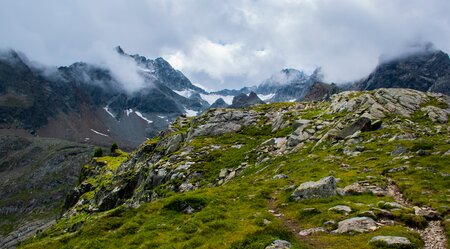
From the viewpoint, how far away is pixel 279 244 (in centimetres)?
2102

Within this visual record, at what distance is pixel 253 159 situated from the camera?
57594 mm

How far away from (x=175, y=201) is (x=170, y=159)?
109 ft

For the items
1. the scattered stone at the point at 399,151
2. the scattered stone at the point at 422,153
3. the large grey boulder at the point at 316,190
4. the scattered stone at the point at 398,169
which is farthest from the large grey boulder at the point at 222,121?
the large grey boulder at the point at 316,190

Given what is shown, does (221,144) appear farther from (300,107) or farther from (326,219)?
(326,219)

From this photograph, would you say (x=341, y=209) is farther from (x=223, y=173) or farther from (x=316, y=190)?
(x=223, y=173)

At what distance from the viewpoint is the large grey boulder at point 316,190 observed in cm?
3177

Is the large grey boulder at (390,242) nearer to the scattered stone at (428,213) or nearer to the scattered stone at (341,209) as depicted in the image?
the scattered stone at (428,213)

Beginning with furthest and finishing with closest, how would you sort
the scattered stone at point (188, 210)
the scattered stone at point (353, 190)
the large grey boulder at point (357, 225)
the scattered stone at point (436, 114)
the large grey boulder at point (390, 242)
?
the scattered stone at point (436, 114), the scattered stone at point (188, 210), the scattered stone at point (353, 190), the large grey boulder at point (357, 225), the large grey boulder at point (390, 242)

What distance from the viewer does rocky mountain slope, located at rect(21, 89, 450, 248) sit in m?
24.0

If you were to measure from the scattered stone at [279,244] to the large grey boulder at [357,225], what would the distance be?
168 inches

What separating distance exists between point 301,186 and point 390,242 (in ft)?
45.0

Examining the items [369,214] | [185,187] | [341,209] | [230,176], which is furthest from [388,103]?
[369,214]

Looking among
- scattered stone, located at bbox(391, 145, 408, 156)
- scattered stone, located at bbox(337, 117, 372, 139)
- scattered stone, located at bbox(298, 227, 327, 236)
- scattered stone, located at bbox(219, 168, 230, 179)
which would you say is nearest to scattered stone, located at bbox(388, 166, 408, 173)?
scattered stone, located at bbox(391, 145, 408, 156)

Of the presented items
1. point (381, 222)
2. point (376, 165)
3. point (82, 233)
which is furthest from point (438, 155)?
point (82, 233)
